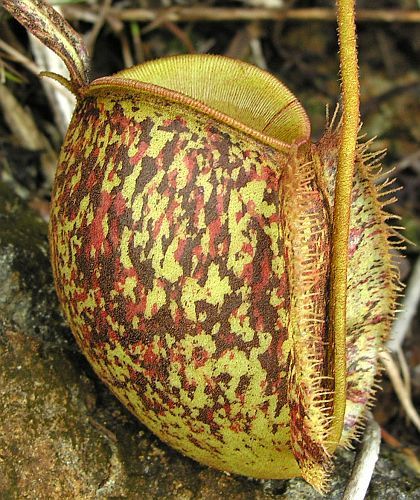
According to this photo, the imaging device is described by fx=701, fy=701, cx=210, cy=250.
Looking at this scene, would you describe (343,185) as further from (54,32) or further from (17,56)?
(17,56)

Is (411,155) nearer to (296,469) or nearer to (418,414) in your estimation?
(418,414)

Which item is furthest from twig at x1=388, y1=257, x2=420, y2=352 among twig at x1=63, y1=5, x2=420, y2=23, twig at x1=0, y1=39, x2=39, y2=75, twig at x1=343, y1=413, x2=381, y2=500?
twig at x1=0, y1=39, x2=39, y2=75

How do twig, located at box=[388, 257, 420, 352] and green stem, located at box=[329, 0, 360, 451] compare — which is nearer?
green stem, located at box=[329, 0, 360, 451]

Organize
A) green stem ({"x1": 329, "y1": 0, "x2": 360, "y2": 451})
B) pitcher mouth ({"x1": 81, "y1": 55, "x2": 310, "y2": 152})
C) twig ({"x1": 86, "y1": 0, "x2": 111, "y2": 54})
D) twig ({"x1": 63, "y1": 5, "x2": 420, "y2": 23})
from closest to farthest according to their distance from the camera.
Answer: green stem ({"x1": 329, "y1": 0, "x2": 360, "y2": 451}) → pitcher mouth ({"x1": 81, "y1": 55, "x2": 310, "y2": 152}) → twig ({"x1": 86, "y1": 0, "x2": 111, "y2": 54}) → twig ({"x1": 63, "y1": 5, "x2": 420, "y2": 23})

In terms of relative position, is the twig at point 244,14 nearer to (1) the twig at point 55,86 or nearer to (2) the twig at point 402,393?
(1) the twig at point 55,86

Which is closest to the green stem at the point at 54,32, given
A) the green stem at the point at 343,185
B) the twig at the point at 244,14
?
the green stem at the point at 343,185

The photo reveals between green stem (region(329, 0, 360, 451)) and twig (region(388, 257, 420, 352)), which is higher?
green stem (region(329, 0, 360, 451))

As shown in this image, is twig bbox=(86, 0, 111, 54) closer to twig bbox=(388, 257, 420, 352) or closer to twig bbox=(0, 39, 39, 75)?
twig bbox=(0, 39, 39, 75)
